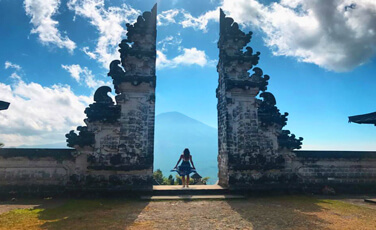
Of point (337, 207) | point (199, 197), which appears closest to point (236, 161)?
point (199, 197)

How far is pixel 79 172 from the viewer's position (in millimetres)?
8898

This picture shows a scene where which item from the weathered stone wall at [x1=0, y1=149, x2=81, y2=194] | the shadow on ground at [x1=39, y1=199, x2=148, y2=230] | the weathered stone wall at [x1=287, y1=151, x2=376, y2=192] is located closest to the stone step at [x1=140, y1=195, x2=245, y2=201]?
the shadow on ground at [x1=39, y1=199, x2=148, y2=230]

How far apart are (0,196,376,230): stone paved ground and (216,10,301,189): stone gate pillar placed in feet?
5.16

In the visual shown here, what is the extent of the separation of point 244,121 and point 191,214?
5.13m

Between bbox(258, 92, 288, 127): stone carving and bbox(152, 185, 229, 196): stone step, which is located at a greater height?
bbox(258, 92, 288, 127): stone carving

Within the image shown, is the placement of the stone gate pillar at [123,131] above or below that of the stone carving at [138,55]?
below

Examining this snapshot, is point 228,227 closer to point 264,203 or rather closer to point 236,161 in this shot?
point 264,203

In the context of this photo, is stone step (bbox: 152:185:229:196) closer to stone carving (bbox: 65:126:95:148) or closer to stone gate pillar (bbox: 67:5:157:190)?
stone gate pillar (bbox: 67:5:157:190)

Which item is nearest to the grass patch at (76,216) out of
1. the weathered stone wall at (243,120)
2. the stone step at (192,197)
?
the stone step at (192,197)

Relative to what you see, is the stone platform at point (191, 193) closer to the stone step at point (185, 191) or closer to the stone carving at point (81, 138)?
the stone step at point (185, 191)

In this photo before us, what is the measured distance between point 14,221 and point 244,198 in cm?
738

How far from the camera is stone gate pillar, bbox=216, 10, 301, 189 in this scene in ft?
31.7

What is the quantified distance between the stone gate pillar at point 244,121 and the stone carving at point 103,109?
4.90 meters

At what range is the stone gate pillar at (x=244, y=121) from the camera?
9.67 metres
